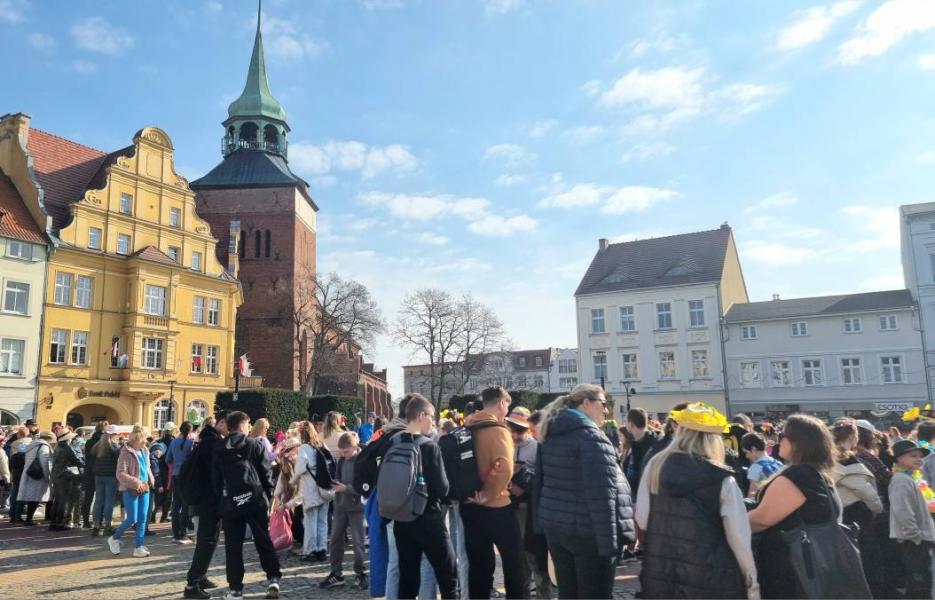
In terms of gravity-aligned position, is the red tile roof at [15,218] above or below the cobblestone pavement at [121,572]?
above

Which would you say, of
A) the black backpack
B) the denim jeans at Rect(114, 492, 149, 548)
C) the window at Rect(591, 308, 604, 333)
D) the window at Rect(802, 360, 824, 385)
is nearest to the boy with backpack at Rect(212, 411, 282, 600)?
the black backpack

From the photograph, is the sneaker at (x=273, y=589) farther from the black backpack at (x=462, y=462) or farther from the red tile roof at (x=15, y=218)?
the red tile roof at (x=15, y=218)

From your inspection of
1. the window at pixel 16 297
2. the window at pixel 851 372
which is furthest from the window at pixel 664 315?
the window at pixel 16 297

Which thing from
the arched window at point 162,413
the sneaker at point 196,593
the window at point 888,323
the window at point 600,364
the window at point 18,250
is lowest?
the sneaker at point 196,593

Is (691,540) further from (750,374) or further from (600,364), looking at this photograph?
(600,364)

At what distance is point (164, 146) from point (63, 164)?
549cm

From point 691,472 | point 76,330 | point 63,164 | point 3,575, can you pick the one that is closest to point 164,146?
point 63,164

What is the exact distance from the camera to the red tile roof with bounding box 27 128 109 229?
33625 mm

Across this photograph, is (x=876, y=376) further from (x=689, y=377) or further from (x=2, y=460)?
(x=2, y=460)

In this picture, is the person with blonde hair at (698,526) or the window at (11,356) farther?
the window at (11,356)

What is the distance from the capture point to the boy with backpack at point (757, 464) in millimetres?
6758

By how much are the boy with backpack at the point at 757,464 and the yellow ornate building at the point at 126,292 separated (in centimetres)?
3173

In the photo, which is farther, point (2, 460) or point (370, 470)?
point (2, 460)

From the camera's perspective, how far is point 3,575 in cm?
833
